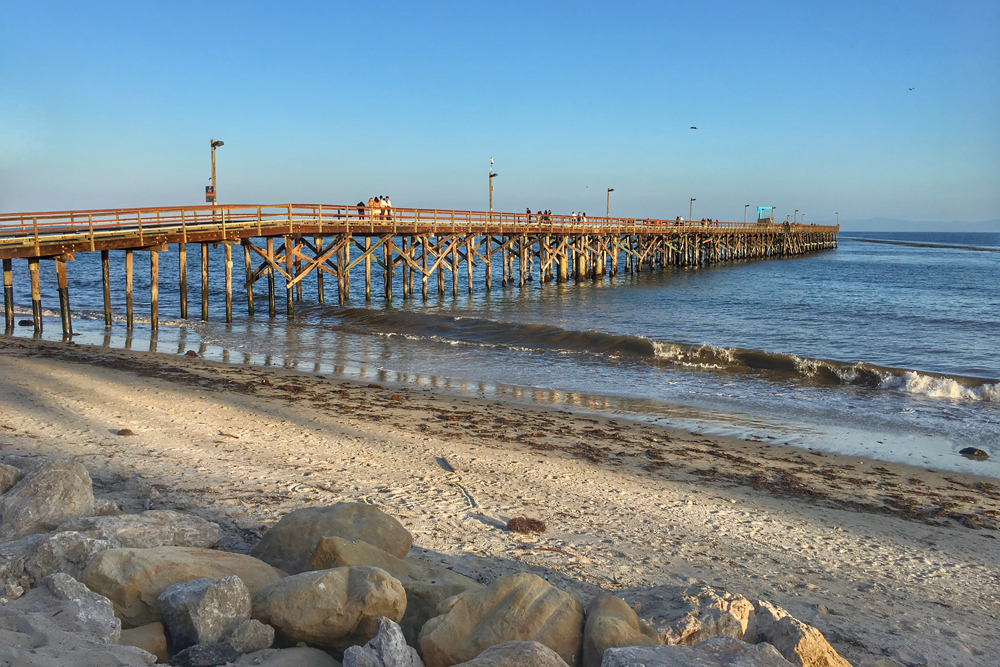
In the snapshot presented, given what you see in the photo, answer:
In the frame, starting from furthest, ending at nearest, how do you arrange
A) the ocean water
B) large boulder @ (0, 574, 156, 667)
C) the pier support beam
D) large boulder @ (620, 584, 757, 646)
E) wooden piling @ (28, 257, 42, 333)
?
1. the pier support beam
2. wooden piling @ (28, 257, 42, 333)
3. the ocean water
4. large boulder @ (620, 584, 757, 646)
5. large boulder @ (0, 574, 156, 667)

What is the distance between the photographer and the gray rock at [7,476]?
542 cm

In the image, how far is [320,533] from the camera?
4816 mm

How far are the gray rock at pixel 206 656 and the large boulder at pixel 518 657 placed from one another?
1156 millimetres

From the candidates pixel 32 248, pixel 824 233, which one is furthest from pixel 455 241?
pixel 824 233

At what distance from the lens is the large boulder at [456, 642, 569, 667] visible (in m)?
3.31

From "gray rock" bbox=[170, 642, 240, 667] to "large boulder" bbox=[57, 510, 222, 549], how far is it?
1.17 meters

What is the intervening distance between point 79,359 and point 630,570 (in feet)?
42.2

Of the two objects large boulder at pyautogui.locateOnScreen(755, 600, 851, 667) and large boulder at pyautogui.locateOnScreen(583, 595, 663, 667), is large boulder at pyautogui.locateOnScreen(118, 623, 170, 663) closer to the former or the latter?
large boulder at pyautogui.locateOnScreen(583, 595, 663, 667)

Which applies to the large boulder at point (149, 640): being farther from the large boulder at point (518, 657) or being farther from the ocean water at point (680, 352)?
the ocean water at point (680, 352)

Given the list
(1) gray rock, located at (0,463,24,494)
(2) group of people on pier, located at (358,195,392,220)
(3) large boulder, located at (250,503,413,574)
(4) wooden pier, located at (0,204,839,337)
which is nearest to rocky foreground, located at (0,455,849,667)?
(3) large boulder, located at (250,503,413,574)

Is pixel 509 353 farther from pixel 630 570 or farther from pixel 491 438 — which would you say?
pixel 630 570

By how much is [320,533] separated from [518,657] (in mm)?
1969

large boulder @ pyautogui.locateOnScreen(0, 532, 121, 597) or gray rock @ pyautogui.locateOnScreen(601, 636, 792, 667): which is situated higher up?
large boulder @ pyautogui.locateOnScreen(0, 532, 121, 597)

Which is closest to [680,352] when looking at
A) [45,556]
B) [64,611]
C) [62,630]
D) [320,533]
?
[320,533]
